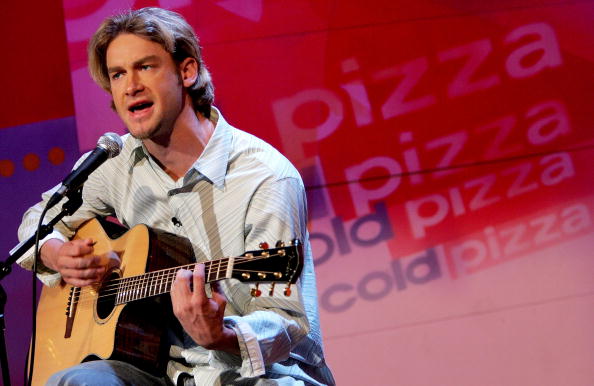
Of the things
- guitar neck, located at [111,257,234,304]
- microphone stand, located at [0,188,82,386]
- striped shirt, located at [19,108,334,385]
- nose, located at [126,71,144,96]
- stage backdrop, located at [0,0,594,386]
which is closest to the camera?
guitar neck, located at [111,257,234,304]

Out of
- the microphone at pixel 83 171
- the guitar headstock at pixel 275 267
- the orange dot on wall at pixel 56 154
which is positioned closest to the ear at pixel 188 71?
the microphone at pixel 83 171

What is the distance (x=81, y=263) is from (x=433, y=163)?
1.87m

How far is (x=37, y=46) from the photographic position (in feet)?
11.8

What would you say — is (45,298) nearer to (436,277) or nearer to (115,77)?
(115,77)

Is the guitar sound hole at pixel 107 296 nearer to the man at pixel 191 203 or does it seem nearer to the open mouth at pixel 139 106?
the man at pixel 191 203

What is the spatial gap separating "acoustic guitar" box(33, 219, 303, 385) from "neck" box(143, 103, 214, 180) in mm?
311

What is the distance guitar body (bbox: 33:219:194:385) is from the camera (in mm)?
2303

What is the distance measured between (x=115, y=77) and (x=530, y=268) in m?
2.25

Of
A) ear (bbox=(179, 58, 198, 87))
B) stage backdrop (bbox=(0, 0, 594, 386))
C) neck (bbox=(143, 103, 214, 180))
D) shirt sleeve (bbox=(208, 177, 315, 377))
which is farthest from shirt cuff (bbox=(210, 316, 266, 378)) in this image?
stage backdrop (bbox=(0, 0, 594, 386))

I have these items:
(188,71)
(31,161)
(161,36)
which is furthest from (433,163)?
(31,161)

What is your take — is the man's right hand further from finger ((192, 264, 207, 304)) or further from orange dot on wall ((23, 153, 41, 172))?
orange dot on wall ((23, 153, 41, 172))

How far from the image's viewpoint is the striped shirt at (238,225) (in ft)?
6.94

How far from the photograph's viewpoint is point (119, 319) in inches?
91.4

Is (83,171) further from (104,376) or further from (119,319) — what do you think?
(104,376)
